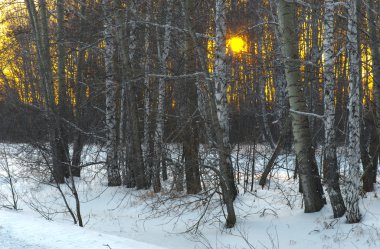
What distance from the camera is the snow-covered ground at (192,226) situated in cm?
618

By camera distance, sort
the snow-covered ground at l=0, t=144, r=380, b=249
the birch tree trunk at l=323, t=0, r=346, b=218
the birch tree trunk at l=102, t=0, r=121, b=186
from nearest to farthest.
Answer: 1. the snow-covered ground at l=0, t=144, r=380, b=249
2. the birch tree trunk at l=323, t=0, r=346, b=218
3. the birch tree trunk at l=102, t=0, r=121, b=186

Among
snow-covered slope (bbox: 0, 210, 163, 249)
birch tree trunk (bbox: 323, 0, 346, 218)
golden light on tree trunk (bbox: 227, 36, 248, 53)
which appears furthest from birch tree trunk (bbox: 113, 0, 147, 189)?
birch tree trunk (bbox: 323, 0, 346, 218)

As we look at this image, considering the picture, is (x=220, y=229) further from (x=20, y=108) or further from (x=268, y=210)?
(x=20, y=108)

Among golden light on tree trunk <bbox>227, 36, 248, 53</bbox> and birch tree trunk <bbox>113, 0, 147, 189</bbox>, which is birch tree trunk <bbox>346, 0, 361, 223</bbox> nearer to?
golden light on tree trunk <bbox>227, 36, 248, 53</bbox>

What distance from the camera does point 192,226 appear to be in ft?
29.4

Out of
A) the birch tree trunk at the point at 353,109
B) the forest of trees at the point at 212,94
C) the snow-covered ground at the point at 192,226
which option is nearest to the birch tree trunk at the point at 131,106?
the forest of trees at the point at 212,94

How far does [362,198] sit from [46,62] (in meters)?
11.5

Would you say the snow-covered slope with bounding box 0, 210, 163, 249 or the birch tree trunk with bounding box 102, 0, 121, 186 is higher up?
the birch tree trunk with bounding box 102, 0, 121, 186

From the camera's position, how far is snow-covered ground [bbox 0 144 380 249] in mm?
6176

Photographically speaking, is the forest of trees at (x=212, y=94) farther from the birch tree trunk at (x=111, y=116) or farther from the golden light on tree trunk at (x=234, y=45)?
the golden light on tree trunk at (x=234, y=45)

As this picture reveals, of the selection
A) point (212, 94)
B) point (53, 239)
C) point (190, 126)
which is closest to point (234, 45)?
point (190, 126)

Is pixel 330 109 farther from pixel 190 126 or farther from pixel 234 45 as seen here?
pixel 234 45

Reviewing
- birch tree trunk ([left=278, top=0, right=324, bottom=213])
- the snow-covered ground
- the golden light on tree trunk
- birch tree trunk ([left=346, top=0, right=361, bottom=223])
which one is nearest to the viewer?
the snow-covered ground

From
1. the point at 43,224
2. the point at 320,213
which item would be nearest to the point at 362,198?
the point at 320,213
